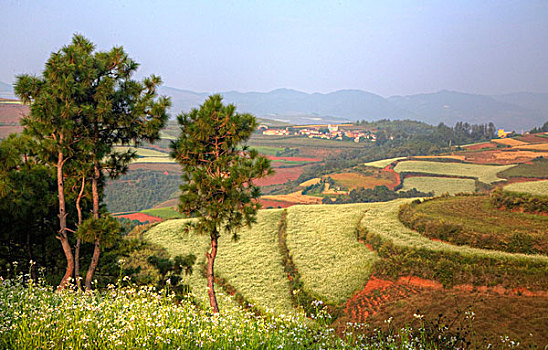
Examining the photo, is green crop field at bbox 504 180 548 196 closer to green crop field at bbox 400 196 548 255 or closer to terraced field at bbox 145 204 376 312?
green crop field at bbox 400 196 548 255

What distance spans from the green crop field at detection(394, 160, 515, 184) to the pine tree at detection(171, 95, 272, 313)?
5393 cm

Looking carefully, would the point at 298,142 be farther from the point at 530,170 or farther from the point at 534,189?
the point at 534,189

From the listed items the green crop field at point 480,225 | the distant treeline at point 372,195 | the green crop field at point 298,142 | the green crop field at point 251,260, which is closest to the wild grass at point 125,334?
the green crop field at point 251,260

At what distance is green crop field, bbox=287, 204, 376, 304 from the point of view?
17562 millimetres

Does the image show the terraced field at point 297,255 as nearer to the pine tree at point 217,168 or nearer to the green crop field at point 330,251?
the green crop field at point 330,251

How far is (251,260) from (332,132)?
141 metres

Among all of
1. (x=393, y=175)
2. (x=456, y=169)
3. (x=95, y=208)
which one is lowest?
(x=393, y=175)

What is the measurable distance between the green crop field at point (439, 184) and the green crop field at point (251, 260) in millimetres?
32506

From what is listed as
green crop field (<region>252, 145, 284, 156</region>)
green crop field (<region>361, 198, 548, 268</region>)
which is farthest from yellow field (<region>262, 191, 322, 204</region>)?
green crop field (<region>252, 145, 284, 156</region>)

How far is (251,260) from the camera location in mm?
24188

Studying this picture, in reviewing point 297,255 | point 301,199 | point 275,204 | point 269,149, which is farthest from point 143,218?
point 269,149

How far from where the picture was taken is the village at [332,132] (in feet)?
485

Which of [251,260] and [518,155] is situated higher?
[518,155]

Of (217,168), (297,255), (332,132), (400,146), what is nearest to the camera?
(217,168)
